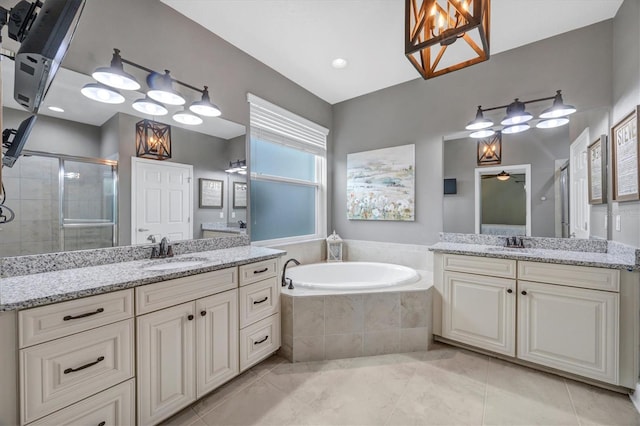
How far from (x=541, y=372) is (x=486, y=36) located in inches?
91.4

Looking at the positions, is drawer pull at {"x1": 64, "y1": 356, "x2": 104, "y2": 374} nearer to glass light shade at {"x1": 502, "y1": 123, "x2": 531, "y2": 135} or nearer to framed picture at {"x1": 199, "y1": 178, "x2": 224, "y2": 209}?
framed picture at {"x1": 199, "y1": 178, "x2": 224, "y2": 209}

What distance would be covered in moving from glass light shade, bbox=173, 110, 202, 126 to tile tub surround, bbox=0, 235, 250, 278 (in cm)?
95

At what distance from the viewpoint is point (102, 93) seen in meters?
1.67

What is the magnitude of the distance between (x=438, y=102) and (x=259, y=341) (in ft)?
9.71

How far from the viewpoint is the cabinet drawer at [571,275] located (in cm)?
174

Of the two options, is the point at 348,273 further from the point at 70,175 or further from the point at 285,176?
the point at 70,175

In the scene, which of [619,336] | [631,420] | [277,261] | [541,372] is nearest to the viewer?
[631,420]

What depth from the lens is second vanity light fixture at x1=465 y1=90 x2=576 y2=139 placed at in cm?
215

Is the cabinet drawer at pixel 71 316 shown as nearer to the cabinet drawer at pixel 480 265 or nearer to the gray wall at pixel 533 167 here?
the cabinet drawer at pixel 480 265

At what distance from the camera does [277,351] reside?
225 centimetres

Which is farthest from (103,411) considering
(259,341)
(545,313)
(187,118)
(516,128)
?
(516,128)

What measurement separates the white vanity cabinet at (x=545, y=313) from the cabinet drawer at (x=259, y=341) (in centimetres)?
142

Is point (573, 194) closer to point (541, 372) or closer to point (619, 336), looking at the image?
point (619, 336)

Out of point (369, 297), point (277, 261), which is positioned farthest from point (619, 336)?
point (277, 261)
